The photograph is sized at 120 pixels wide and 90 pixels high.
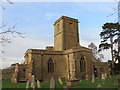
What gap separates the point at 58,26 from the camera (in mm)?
35344

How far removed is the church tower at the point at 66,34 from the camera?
3219cm

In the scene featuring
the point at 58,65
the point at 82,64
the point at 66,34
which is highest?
the point at 66,34

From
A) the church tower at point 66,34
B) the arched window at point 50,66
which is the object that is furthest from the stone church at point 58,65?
the church tower at point 66,34

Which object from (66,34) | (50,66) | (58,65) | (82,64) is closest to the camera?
(82,64)

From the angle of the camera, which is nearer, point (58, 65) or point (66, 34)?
point (58, 65)

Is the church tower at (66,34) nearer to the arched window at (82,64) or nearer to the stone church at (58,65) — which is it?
the stone church at (58,65)

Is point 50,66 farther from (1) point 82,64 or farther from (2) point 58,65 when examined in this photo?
(1) point 82,64

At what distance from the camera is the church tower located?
106 feet

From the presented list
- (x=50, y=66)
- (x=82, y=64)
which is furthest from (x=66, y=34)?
(x=50, y=66)

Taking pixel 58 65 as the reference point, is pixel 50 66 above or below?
below

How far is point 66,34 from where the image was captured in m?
32.7

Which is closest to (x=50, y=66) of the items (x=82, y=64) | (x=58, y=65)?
(x=58, y=65)

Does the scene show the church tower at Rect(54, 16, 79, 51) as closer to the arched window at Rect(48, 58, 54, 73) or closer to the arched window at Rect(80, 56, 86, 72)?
the arched window at Rect(48, 58, 54, 73)

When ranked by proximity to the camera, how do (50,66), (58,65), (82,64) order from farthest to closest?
Result: (58,65) → (50,66) → (82,64)
